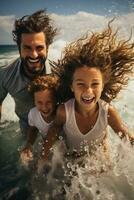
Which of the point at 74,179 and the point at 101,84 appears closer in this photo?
the point at 101,84

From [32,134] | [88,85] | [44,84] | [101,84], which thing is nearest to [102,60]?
[101,84]

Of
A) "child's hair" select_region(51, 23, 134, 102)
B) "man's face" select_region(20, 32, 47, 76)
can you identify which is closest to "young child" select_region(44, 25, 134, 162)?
"child's hair" select_region(51, 23, 134, 102)

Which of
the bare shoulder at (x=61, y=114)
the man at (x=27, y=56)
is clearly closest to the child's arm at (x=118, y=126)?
the bare shoulder at (x=61, y=114)

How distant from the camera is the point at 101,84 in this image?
3770 mm

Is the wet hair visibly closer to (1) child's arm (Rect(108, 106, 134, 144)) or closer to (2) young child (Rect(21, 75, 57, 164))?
(2) young child (Rect(21, 75, 57, 164))

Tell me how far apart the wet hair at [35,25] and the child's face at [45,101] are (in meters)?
0.93

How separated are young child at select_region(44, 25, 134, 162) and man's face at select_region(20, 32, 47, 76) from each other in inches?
16.0

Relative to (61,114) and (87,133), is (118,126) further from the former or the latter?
(61,114)

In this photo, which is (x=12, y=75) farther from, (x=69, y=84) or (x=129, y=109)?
(x=129, y=109)

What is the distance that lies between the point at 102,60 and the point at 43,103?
853 millimetres

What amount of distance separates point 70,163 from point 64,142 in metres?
0.27

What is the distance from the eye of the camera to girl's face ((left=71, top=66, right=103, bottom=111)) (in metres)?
3.65

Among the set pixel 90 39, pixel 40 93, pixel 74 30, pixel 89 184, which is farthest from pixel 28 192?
pixel 74 30

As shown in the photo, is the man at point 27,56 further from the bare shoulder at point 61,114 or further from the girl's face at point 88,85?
the girl's face at point 88,85
